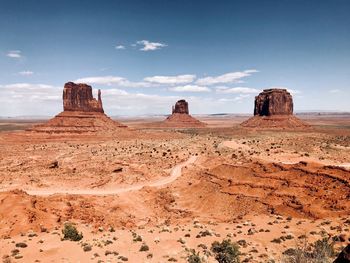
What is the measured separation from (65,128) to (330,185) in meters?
97.1

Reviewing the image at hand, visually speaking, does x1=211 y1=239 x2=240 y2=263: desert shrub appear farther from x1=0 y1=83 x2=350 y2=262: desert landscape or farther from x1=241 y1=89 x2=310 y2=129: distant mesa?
x1=241 y1=89 x2=310 y2=129: distant mesa

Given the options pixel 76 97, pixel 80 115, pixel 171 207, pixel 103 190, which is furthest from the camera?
pixel 76 97

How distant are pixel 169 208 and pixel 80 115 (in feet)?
318

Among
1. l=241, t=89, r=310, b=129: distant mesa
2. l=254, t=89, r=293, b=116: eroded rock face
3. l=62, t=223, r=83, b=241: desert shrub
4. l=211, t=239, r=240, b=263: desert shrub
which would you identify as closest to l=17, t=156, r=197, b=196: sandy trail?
l=62, t=223, r=83, b=241: desert shrub

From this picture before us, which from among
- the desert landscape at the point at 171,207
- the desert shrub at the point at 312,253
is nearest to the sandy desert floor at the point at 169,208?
the desert landscape at the point at 171,207

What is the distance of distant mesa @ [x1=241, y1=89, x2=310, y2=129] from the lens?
486 feet

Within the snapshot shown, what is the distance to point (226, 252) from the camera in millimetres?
18766

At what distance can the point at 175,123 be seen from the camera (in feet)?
645

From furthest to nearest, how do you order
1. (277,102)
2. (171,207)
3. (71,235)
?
1. (277,102)
2. (171,207)
3. (71,235)

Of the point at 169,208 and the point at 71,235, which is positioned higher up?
the point at 71,235

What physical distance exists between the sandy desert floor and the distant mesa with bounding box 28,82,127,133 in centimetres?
5954

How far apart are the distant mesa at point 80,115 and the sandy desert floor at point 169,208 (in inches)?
2344

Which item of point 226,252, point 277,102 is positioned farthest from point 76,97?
point 226,252

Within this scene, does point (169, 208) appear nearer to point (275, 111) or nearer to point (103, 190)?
point (103, 190)
